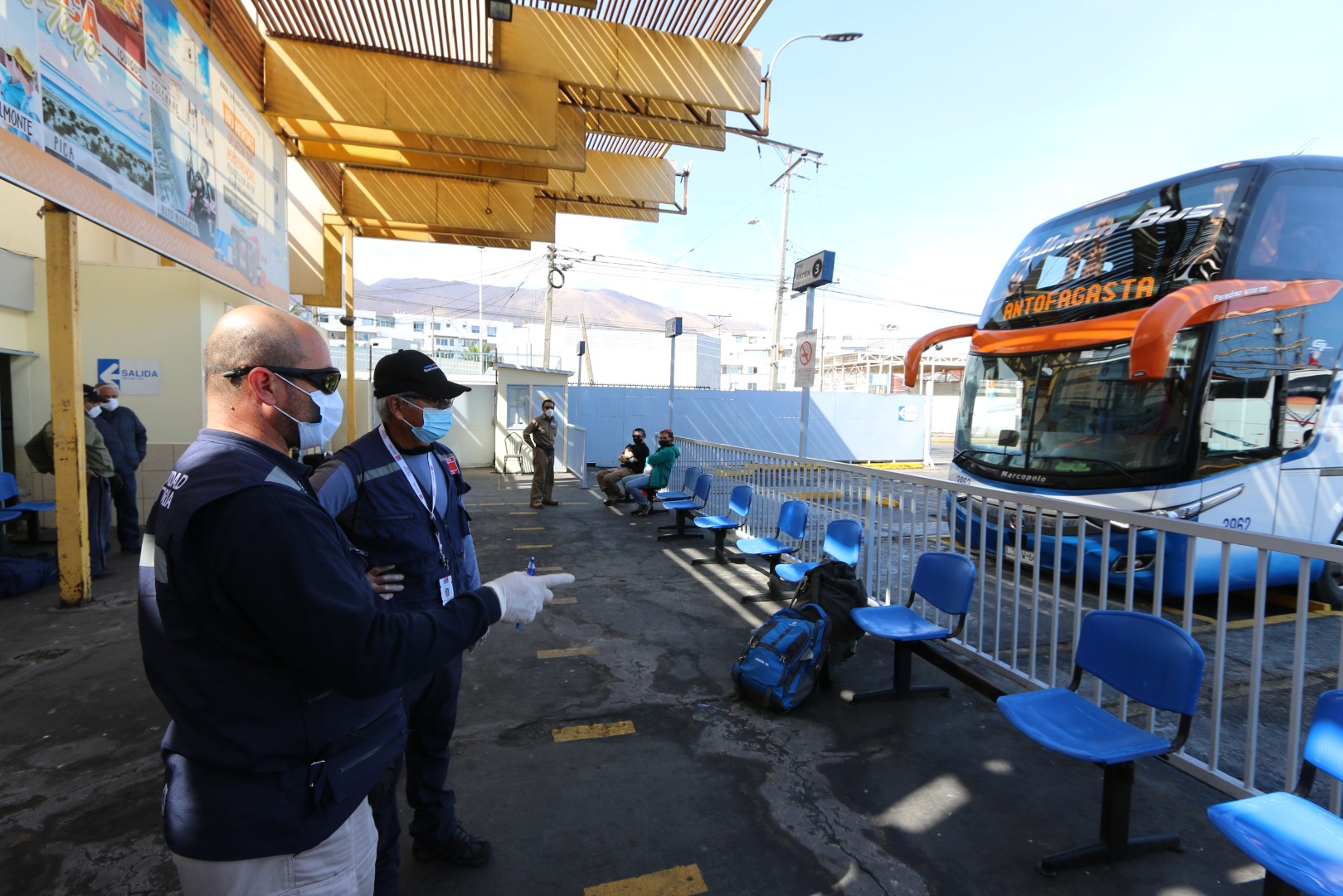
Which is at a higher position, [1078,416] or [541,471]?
[1078,416]

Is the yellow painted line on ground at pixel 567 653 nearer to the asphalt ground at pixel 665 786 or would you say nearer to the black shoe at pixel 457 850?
the asphalt ground at pixel 665 786

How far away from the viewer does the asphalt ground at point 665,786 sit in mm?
2594

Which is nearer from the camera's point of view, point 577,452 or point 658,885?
point 658,885

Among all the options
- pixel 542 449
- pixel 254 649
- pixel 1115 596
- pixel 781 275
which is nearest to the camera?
pixel 254 649

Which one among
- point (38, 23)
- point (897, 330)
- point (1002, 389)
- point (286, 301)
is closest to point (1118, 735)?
point (1002, 389)

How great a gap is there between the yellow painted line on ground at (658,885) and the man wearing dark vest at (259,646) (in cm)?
132

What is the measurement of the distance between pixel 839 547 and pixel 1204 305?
368cm

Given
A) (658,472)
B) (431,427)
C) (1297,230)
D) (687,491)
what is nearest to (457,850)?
(431,427)

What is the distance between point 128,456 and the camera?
743 cm

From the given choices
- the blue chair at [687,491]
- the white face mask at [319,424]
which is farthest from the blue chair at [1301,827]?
the blue chair at [687,491]

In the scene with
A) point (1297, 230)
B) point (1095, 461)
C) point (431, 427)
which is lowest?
point (1095, 461)

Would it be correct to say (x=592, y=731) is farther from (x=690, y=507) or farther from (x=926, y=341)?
(x=926, y=341)

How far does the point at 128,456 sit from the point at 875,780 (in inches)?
344

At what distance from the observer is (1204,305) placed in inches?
209
